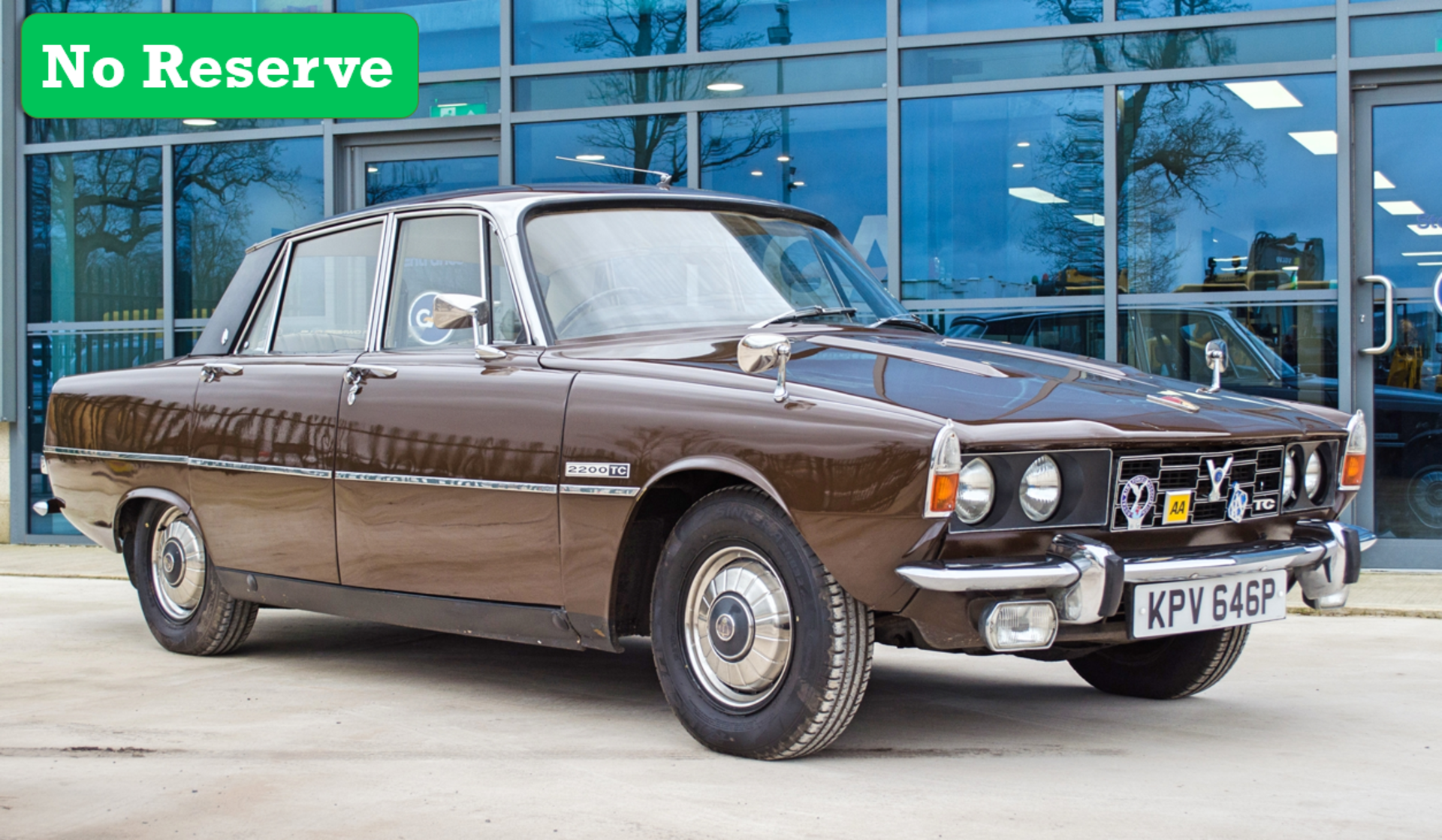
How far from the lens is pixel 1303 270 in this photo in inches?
358

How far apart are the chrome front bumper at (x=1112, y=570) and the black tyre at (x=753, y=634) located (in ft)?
0.94

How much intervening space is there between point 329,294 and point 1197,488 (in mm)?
3460

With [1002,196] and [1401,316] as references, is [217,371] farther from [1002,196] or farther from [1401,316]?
[1401,316]

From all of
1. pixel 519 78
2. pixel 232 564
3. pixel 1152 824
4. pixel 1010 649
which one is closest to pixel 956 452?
pixel 1010 649

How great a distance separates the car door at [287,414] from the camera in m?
5.43

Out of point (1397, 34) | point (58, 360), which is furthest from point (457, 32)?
point (1397, 34)

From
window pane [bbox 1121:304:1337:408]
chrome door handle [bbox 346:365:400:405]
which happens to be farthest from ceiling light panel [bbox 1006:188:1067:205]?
chrome door handle [bbox 346:365:400:405]

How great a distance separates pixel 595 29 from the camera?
10.7m

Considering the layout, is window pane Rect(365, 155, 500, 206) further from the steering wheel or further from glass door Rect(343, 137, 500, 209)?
the steering wheel

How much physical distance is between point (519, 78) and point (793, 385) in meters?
7.37

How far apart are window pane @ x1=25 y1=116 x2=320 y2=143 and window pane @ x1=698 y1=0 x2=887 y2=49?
3.15m

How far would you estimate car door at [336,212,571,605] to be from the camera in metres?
4.62

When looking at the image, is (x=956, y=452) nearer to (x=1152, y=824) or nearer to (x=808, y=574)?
(x=808, y=574)

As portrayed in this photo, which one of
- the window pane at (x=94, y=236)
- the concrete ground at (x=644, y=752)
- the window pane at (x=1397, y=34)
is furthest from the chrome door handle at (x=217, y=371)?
the window pane at (x=1397, y=34)
